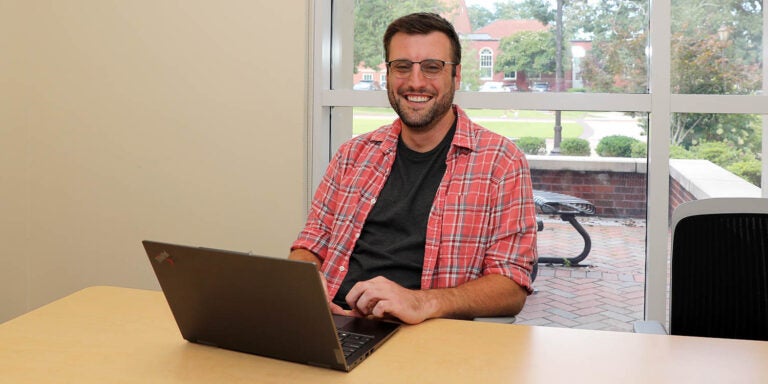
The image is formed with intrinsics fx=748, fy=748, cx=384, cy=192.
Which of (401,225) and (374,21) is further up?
(374,21)

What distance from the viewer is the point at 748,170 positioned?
2770mm

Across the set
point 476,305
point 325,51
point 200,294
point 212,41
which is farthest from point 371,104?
point 200,294

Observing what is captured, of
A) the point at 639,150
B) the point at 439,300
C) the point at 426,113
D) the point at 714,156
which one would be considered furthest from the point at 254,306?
the point at 714,156

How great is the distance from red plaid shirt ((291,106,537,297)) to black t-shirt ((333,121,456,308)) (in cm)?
3

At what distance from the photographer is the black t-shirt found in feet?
6.69

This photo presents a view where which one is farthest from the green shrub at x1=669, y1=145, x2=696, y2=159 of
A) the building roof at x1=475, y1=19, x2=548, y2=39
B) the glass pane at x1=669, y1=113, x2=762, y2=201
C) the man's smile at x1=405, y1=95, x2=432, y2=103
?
the man's smile at x1=405, y1=95, x2=432, y2=103

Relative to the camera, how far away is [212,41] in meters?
3.07

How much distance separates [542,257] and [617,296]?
0.32 m

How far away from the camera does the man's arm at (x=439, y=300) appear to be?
60.1 inches

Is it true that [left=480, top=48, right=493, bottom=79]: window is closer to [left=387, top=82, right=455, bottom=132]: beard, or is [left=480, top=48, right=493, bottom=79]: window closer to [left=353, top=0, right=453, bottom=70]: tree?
[left=353, top=0, right=453, bottom=70]: tree

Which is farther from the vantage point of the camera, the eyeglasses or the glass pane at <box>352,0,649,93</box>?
the glass pane at <box>352,0,649,93</box>

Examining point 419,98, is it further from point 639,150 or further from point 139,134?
point 139,134

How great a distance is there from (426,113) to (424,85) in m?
0.09

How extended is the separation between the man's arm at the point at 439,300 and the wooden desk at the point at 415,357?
0.16ft
